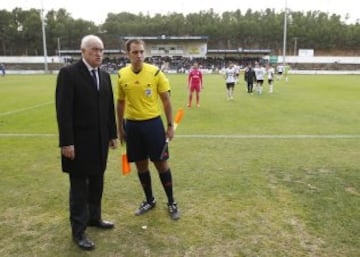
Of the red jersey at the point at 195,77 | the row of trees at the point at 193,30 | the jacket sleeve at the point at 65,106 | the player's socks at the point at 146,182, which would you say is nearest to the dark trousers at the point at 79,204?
the jacket sleeve at the point at 65,106

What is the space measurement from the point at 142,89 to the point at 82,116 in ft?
2.75

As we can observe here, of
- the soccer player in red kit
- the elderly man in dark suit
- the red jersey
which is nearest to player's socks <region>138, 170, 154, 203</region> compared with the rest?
the elderly man in dark suit

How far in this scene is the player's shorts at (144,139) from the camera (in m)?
4.42

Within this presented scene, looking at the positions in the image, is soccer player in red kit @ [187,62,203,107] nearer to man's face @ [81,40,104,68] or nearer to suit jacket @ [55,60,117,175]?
suit jacket @ [55,60,117,175]

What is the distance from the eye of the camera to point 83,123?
375 cm

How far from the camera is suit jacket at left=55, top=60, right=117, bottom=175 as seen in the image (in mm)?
3602

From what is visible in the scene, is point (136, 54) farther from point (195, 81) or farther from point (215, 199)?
point (195, 81)

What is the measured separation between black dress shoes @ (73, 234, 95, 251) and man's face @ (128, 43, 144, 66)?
6.17 feet

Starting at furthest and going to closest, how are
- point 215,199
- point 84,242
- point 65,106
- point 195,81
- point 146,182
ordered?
point 195,81 → point 215,199 → point 146,182 → point 84,242 → point 65,106

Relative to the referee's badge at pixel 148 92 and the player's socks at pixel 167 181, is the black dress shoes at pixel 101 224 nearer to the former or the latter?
the player's socks at pixel 167 181

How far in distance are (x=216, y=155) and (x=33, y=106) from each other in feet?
35.1

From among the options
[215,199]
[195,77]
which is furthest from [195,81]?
[215,199]

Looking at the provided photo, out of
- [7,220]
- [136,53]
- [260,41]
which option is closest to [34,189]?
[7,220]

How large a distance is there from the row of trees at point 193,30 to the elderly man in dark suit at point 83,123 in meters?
91.4
